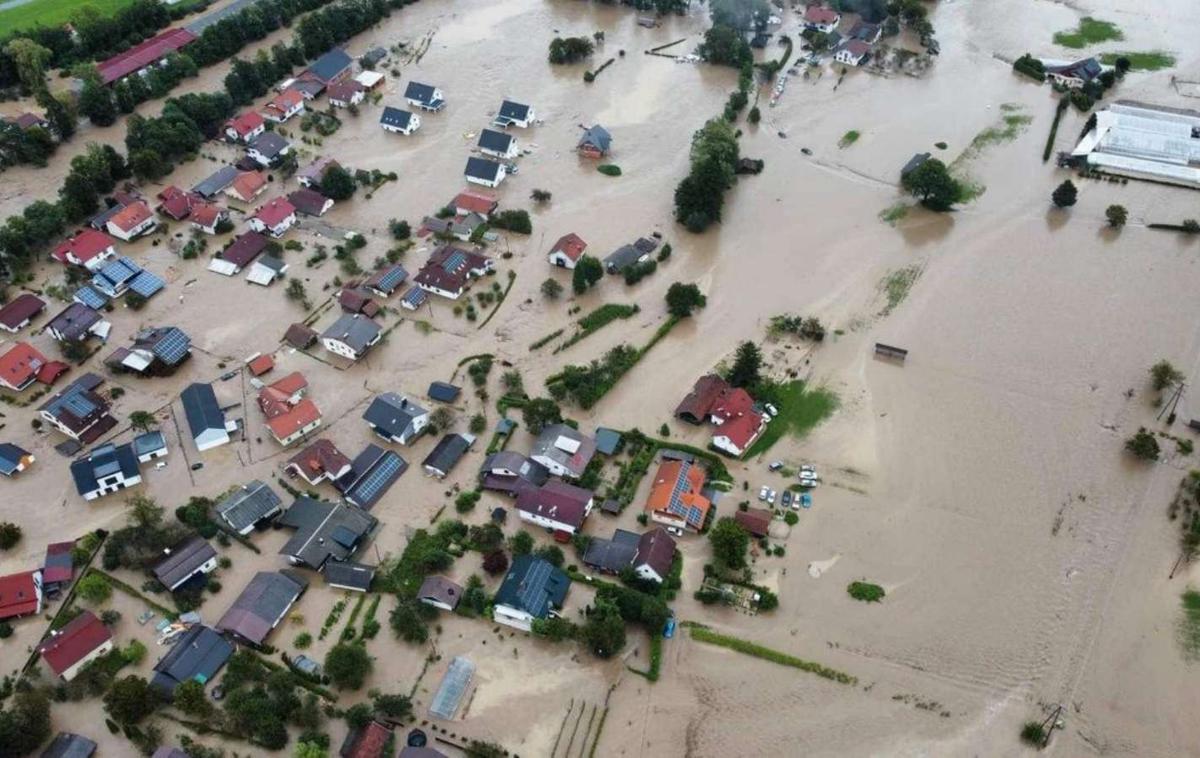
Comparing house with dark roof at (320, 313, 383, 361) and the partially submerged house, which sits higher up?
house with dark roof at (320, 313, 383, 361)

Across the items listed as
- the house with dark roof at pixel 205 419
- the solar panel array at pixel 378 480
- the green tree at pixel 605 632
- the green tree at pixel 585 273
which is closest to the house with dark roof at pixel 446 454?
the solar panel array at pixel 378 480

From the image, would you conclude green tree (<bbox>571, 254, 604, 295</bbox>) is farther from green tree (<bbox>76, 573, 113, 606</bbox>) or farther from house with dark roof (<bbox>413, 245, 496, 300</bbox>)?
green tree (<bbox>76, 573, 113, 606</bbox>)

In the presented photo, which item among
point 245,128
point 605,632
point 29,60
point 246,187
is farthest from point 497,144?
point 605,632

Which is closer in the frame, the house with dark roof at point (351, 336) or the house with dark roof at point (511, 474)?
the house with dark roof at point (511, 474)

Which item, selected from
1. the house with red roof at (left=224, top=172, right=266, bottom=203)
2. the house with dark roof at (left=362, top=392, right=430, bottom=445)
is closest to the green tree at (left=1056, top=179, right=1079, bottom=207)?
the house with dark roof at (left=362, top=392, right=430, bottom=445)

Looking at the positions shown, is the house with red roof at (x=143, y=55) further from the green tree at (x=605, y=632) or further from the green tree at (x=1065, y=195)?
the green tree at (x=1065, y=195)

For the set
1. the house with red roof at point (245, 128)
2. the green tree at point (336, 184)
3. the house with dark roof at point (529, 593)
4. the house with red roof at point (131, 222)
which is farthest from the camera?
the house with red roof at point (245, 128)
